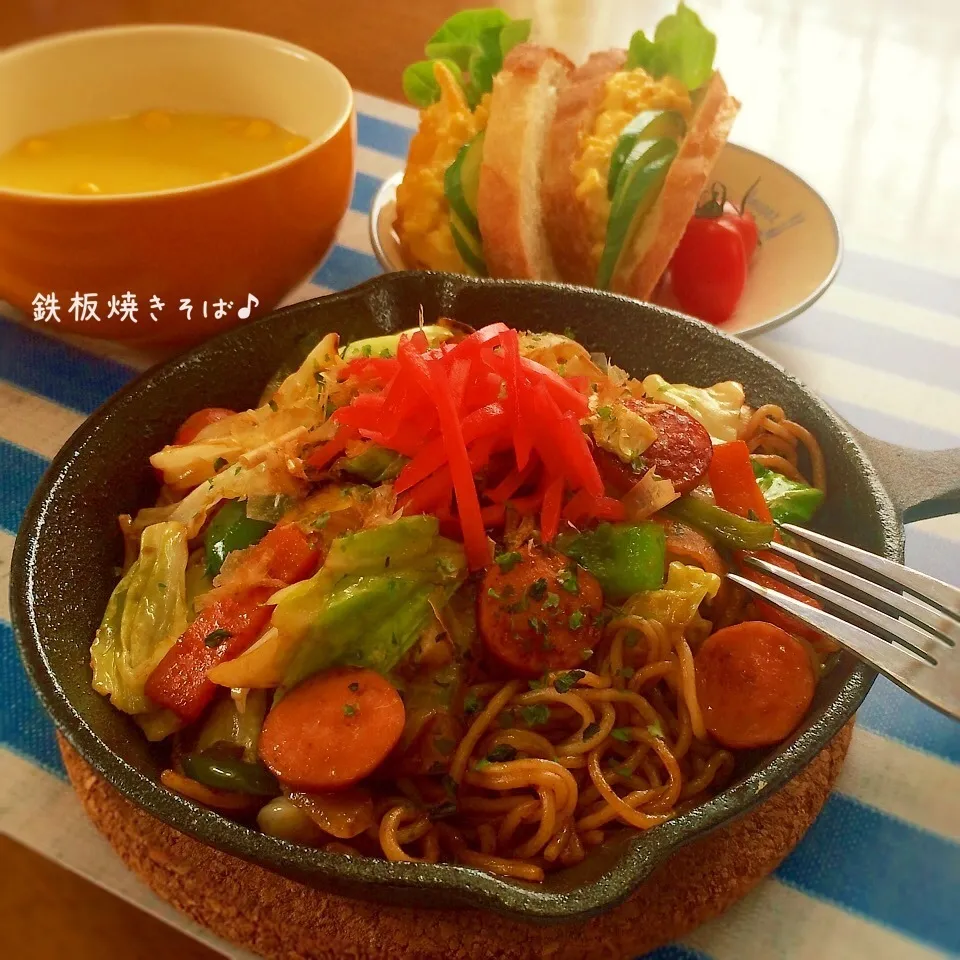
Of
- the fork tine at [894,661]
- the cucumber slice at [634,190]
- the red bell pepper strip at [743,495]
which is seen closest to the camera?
the fork tine at [894,661]

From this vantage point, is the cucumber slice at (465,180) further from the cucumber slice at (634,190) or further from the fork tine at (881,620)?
the fork tine at (881,620)

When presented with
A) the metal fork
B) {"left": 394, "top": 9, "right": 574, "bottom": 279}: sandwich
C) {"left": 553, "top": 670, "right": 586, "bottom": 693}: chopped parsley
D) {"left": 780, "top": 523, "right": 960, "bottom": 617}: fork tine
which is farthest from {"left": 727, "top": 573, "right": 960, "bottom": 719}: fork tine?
{"left": 394, "top": 9, "right": 574, "bottom": 279}: sandwich

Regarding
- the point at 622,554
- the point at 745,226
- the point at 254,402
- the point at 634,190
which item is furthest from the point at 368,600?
the point at 745,226

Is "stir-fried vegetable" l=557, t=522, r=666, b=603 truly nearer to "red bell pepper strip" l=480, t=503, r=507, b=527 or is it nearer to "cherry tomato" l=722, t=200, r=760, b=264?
"red bell pepper strip" l=480, t=503, r=507, b=527

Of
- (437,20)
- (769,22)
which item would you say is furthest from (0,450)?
(769,22)

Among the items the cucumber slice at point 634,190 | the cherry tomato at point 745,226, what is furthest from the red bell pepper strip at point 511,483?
the cherry tomato at point 745,226

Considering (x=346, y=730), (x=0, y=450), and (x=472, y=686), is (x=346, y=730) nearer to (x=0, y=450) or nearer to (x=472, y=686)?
(x=472, y=686)
